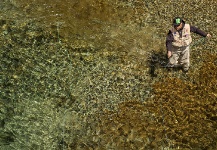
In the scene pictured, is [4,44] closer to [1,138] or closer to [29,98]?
[29,98]

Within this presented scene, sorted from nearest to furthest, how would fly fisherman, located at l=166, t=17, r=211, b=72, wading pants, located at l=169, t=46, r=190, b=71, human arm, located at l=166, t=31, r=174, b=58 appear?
1. fly fisherman, located at l=166, t=17, r=211, b=72
2. human arm, located at l=166, t=31, r=174, b=58
3. wading pants, located at l=169, t=46, r=190, b=71

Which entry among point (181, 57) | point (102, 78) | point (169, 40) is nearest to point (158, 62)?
point (181, 57)

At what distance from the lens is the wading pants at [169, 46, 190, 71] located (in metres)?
9.25

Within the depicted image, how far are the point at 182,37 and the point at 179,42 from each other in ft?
0.58

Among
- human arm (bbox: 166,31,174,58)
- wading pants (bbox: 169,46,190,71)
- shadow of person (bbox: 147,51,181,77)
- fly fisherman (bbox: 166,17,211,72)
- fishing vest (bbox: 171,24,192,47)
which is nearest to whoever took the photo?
fly fisherman (bbox: 166,17,211,72)

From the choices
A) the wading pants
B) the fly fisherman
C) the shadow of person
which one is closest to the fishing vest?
the fly fisherman

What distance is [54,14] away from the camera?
11.2 metres

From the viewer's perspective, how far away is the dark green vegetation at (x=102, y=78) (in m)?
8.79

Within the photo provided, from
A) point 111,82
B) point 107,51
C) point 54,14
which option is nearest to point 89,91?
point 111,82

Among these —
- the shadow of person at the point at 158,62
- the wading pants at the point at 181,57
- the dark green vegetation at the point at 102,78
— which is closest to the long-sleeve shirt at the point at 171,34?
the wading pants at the point at 181,57

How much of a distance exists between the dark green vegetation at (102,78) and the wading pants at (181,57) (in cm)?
29

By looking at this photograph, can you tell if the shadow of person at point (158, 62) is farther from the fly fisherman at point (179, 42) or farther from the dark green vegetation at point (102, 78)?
the fly fisherman at point (179, 42)

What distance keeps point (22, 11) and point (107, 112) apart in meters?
4.54

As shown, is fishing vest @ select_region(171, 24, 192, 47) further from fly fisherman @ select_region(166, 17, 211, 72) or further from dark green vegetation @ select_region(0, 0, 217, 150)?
dark green vegetation @ select_region(0, 0, 217, 150)
